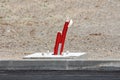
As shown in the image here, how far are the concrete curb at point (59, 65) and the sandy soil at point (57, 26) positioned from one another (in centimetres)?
300

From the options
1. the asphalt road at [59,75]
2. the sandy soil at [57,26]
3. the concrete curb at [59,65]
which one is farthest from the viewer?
the sandy soil at [57,26]

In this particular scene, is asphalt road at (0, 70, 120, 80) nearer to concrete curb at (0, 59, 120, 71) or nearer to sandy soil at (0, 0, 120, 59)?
concrete curb at (0, 59, 120, 71)

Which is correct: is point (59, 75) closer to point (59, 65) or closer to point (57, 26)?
point (59, 65)

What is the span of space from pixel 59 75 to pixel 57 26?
904cm

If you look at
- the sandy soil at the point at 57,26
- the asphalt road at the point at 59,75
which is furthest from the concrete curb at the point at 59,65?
the sandy soil at the point at 57,26

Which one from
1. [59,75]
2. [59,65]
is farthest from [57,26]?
[59,75]

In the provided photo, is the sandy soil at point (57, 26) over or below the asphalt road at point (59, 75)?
over

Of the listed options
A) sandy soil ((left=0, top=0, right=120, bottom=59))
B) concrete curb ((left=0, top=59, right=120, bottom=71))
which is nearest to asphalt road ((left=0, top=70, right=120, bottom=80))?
concrete curb ((left=0, top=59, right=120, bottom=71))

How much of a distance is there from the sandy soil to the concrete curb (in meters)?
3.00

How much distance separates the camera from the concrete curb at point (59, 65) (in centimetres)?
1538

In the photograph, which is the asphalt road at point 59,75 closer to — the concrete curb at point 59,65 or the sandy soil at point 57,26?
the concrete curb at point 59,65

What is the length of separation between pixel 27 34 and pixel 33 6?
127 inches

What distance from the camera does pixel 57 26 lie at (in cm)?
2306

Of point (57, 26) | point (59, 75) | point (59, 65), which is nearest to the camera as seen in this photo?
point (59, 75)
